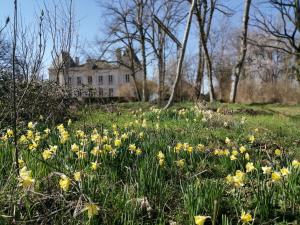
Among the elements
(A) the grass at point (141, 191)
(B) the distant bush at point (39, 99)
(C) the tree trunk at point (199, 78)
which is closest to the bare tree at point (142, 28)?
(C) the tree trunk at point (199, 78)

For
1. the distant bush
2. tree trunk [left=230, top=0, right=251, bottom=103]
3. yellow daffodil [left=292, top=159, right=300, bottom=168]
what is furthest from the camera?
tree trunk [left=230, top=0, right=251, bottom=103]

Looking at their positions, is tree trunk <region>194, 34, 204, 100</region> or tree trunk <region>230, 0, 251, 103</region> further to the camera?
tree trunk <region>194, 34, 204, 100</region>

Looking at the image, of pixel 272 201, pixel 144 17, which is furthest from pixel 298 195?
pixel 144 17

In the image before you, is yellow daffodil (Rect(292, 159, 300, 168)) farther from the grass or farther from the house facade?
the house facade

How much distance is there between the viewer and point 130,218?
2291mm

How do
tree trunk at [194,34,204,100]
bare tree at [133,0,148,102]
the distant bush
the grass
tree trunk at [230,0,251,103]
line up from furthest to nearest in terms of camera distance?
bare tree at [133,0,148,102] < tree trunk at [194,34,204,100] < tree trunk at [230,0,251,103] < the distant bush < the grass

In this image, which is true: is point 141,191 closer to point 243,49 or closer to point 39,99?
point 39,99

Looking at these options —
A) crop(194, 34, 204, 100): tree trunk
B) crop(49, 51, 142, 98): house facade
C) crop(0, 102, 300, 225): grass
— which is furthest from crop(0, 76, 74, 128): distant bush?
crop(194, 34, 204, 100): tree trunk

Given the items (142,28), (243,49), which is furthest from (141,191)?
(142,28)

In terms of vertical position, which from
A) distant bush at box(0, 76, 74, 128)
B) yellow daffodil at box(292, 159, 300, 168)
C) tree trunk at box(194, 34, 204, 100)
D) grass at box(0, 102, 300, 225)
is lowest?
grass at box(0, 102, 300, 225)

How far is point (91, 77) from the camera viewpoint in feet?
180

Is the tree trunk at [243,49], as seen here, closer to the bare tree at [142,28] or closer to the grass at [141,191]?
the bare tree at [142,28]

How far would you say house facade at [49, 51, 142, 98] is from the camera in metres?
8.74

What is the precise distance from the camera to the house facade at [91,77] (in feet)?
28.7
